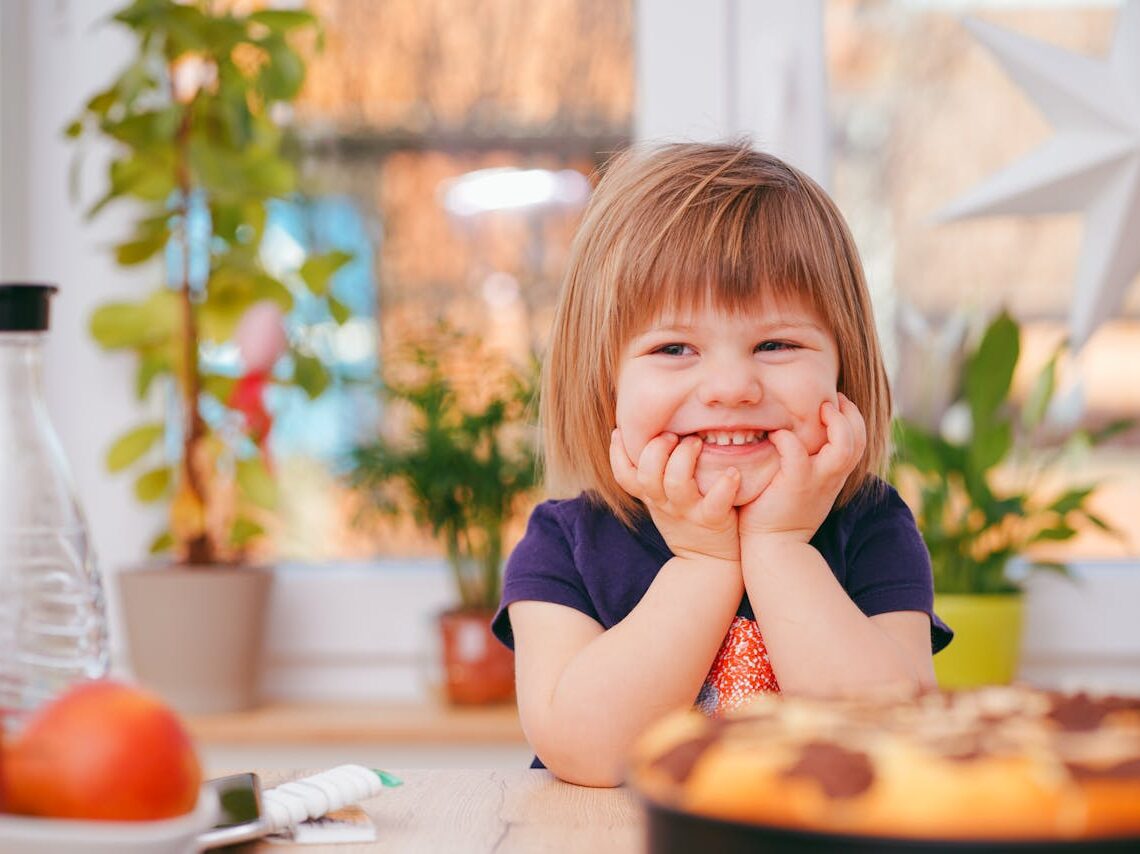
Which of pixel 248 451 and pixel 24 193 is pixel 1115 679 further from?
pixel 24 193

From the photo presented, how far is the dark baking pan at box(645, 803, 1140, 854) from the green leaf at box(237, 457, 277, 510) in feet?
5.00

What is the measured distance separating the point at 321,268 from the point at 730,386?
109 cm

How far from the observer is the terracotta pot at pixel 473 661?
67.4 inches

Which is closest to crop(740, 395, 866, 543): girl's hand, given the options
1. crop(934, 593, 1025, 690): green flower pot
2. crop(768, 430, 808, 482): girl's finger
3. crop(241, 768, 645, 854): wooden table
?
crop(768, 430, 808, 482): girl's finger

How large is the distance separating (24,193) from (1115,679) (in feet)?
5.94

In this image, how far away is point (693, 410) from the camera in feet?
2.87

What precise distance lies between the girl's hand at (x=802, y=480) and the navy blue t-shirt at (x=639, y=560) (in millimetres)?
92

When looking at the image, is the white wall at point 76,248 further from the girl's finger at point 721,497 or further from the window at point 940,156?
the girl's finger at point 721,497

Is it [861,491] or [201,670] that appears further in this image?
[201,670]

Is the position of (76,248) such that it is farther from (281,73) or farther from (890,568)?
(890,568)

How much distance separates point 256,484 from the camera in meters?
1.83

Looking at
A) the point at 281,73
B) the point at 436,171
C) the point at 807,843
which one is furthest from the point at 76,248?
the point at 807,843

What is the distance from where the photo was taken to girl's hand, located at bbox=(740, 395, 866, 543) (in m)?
0.87

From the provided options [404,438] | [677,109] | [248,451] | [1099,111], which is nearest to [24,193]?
[248,451]
